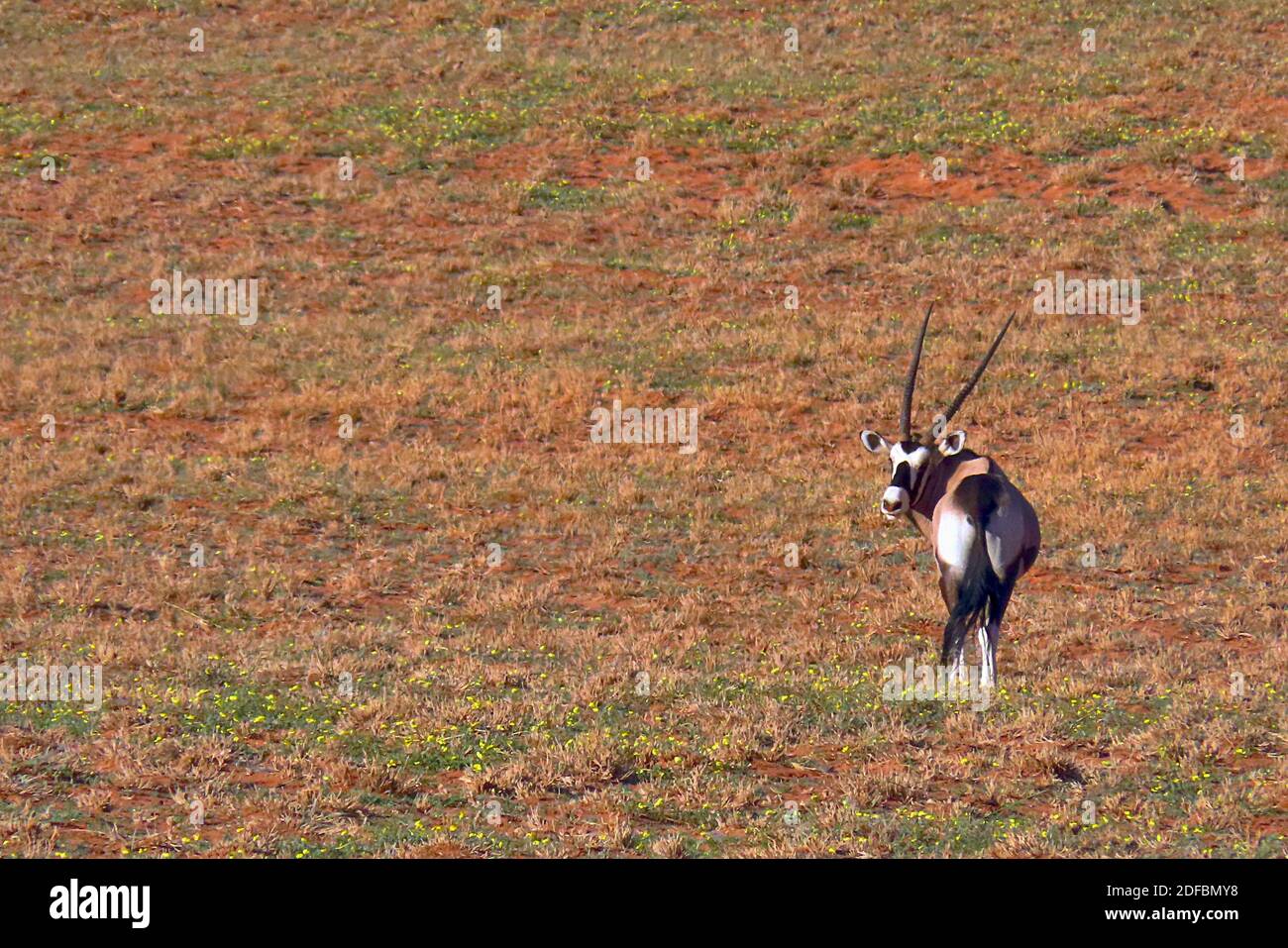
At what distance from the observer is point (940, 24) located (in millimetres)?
38594

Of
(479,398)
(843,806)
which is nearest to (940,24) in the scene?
(479,398)

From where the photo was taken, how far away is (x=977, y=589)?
10.7m

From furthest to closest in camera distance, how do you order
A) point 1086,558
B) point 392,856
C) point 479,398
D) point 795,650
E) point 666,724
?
point 479,398
point 1086,558
point 795,650
point 666,724
point 392,856

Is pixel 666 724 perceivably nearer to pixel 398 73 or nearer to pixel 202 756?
pixel 202 756

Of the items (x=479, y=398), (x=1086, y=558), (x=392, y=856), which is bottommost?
(x=392, y=856)

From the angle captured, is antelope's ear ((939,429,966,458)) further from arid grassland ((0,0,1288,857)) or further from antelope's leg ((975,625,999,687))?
arid grassland ((0,0,1288,857))

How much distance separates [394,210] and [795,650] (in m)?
19.9

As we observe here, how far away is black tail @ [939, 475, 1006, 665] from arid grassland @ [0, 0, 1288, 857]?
1.99 ft
